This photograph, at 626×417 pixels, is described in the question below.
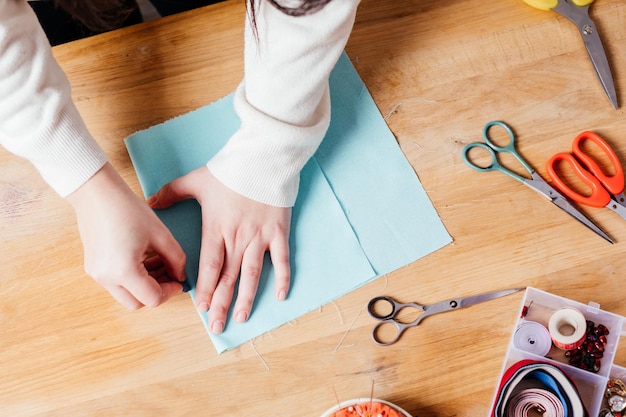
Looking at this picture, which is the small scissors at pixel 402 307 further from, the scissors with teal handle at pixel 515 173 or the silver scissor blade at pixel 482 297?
the scissors with teal handle at pixel 515 173

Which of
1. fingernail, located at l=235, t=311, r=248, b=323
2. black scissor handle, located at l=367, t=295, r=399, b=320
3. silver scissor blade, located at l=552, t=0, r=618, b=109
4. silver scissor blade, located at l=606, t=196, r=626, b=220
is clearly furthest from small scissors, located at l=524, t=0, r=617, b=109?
fingernail, located at l=235, t=311, r=248, b=323

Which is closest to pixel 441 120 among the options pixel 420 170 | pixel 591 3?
pixel 420 170

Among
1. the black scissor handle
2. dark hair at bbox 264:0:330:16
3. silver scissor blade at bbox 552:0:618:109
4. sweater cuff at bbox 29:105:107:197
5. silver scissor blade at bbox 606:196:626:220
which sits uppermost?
dark hair at bbox 264:0:330:16

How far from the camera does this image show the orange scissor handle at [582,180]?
2.16 ft

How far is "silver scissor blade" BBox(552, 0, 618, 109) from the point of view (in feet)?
2.30

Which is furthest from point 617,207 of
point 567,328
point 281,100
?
point 281,100

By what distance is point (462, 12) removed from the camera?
28.9 inches

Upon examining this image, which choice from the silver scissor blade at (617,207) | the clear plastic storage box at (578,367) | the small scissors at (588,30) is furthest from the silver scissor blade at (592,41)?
the clear plastic storage box at (578,367)

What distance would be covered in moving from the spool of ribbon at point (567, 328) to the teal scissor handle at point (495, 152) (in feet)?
0.48

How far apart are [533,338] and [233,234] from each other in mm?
323

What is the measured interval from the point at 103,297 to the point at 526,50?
54 centimetres

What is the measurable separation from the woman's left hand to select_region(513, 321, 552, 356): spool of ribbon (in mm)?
240

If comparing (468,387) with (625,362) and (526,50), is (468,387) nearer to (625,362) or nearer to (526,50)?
(625,362)

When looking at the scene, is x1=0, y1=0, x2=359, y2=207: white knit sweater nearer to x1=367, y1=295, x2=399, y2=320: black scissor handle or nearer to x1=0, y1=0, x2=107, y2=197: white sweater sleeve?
x1=0, y1=0, x2=107, y2=197: white sweater sleeve
